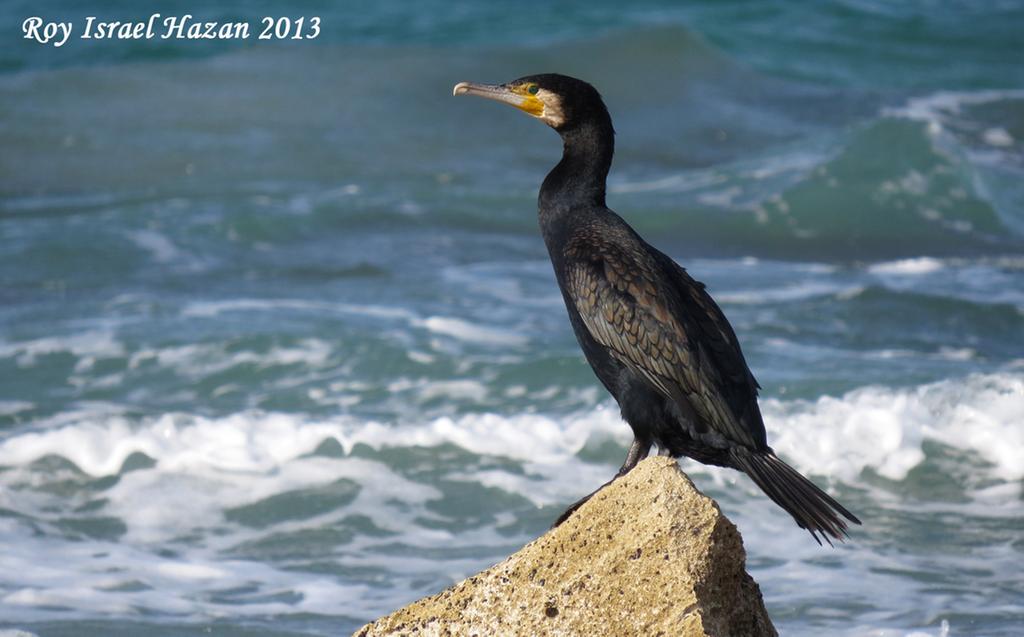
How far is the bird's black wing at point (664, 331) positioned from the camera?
191 inches

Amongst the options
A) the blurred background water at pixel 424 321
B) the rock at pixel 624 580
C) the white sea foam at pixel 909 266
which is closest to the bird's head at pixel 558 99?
the rock at pixel 624 580

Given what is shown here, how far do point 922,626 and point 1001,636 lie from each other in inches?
11.6

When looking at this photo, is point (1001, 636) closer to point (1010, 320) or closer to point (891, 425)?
point (891, 425)

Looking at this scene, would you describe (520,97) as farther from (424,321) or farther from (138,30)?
(138,30)

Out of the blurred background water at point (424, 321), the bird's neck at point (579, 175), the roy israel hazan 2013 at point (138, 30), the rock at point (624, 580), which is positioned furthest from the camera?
the roy israel hazan 2013 at point (138, 30)

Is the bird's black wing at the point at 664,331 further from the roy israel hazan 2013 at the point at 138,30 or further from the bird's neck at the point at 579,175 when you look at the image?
the roy israel hazan 2013 at the point at 138,30

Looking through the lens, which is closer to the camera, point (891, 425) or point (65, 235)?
point (891, 425)

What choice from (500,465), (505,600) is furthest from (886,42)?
(505,600)

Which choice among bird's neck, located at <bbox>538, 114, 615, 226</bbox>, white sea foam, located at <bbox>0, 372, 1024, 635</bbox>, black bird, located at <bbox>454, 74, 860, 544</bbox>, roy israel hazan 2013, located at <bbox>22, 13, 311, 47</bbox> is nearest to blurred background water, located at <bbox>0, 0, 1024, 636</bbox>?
white sea foam, located at <bbox>0, 372, 1024, 635</bbox>

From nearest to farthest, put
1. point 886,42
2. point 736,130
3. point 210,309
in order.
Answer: point 210,309, point 736,130, point 886,42

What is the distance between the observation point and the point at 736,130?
59.7ft

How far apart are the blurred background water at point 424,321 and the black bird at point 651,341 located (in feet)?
5.27

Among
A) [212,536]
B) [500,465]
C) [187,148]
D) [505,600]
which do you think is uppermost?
[187,148]

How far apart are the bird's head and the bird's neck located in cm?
3
